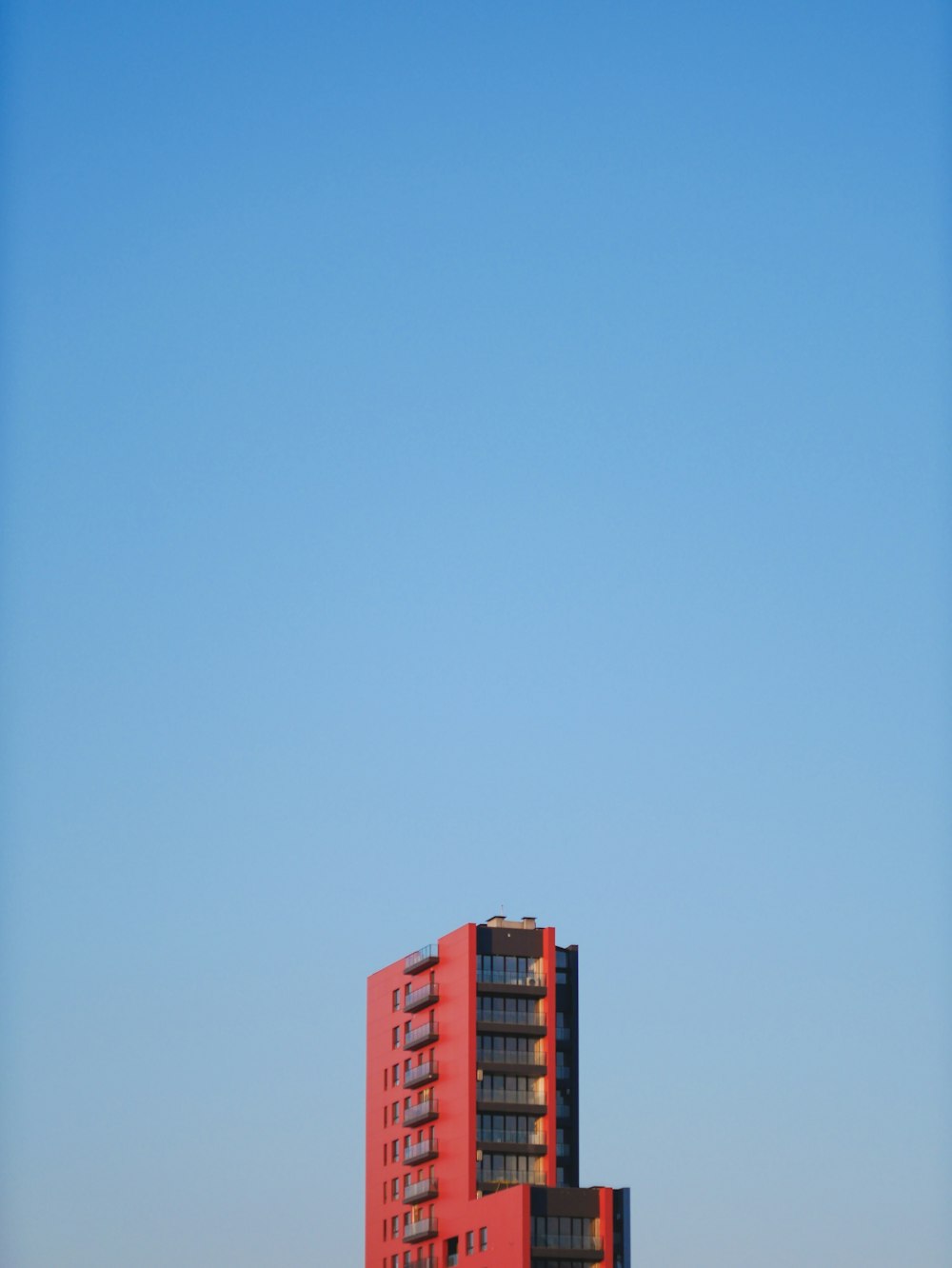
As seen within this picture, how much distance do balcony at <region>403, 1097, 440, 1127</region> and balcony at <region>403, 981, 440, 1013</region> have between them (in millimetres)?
7008

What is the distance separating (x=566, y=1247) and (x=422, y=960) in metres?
26.8

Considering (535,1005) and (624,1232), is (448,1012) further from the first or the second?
(624,1232)

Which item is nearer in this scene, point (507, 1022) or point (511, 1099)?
point (511, 1099)

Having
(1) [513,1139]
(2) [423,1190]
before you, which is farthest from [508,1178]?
(2) [423,1190]

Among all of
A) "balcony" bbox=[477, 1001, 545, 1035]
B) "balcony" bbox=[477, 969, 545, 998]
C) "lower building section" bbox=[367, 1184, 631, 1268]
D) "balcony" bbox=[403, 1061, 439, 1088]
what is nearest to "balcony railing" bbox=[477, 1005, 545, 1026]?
"balcony" bbox=[477, 1001, 545, 1035]

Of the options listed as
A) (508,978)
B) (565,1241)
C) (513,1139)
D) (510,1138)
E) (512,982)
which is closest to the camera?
(565,1241)

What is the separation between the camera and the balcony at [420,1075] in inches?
6422

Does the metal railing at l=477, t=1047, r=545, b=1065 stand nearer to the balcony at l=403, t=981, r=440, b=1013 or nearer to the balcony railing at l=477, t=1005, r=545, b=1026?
the balcony railing at l=477, t=1005, r=545, b=1026

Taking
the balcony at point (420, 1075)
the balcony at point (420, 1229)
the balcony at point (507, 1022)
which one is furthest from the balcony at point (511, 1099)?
the balcony at point (420, 1229)

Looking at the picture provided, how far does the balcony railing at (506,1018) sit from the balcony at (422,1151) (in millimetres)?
10428

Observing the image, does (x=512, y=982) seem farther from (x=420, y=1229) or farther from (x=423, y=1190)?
(x=420, y=1229)

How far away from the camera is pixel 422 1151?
16262cm

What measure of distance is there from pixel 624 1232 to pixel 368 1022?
32200 mm

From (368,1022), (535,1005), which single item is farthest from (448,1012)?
(368,1022)
